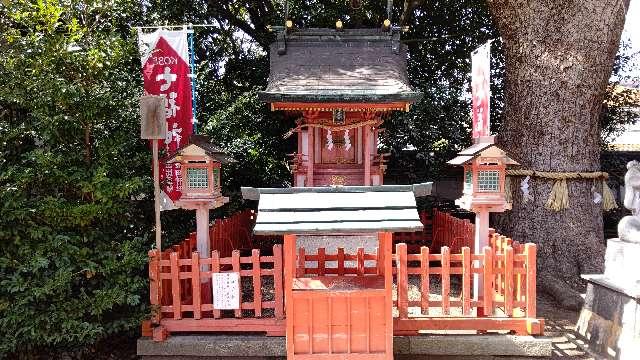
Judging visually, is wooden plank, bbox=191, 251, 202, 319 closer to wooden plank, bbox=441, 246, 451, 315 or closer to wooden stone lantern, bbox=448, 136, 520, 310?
wooden plank, bbox=441, 246, 451, 315

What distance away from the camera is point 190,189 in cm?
588

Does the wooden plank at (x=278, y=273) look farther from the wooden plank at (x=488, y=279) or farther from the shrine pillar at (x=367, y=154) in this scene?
the shrine pillar at (x=367, y=154)

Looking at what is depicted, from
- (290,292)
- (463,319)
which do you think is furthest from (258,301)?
(463,319)

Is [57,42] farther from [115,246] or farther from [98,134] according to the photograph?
[115,246]

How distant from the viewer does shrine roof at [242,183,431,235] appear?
4398 millimetres

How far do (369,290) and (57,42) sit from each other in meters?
4.73

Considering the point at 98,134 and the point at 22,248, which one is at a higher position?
the point at 98,134

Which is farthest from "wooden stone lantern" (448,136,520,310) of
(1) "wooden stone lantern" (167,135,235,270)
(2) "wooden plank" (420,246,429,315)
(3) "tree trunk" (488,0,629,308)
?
(1) "wooden stone lantern" (167,135,235,270)

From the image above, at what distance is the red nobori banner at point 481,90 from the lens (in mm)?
6766

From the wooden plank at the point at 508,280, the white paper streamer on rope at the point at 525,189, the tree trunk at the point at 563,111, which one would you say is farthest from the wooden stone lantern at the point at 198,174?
the tree trunk at the point at 563,111

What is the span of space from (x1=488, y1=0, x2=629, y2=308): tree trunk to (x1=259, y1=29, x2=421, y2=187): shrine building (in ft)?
7.81

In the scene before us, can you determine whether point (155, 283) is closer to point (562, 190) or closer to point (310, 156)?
point (310, 156)

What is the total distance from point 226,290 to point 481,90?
15.5ft

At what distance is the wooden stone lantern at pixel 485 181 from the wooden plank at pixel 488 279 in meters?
0.64
